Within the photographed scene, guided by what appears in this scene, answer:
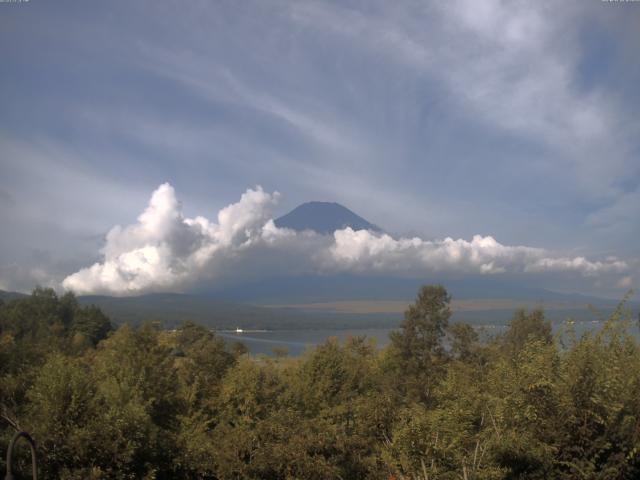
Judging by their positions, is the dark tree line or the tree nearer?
the dark tree line

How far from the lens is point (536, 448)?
11859 mm

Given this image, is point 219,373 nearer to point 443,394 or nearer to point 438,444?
point 443,394

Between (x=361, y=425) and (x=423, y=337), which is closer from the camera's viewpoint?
(x=361, y=425)

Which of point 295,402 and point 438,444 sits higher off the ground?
point 438,444

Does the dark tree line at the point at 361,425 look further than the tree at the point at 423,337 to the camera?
No

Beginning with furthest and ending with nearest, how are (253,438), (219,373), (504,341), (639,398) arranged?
(504,341), (219,373), (253,438), (639,398)

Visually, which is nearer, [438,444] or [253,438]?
[438,444]

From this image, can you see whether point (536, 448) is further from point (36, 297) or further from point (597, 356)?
point (36, 297)

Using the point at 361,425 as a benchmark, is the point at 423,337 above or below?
below

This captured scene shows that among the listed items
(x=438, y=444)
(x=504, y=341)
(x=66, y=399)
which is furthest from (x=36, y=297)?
(x=438, y=444)

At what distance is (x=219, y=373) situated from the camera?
33.5m

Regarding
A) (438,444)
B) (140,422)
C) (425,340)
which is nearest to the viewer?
(438,444)

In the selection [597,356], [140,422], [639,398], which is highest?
[597,356]

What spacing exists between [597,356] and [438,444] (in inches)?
175
